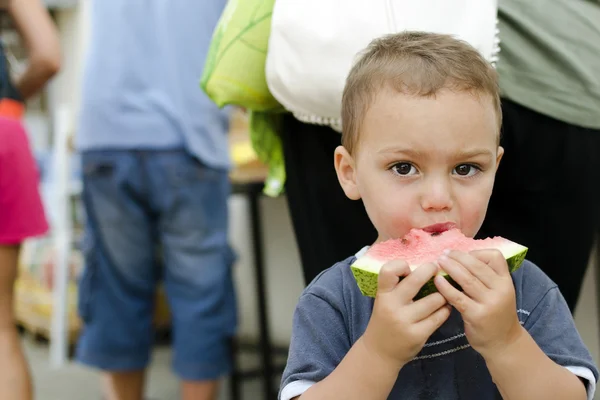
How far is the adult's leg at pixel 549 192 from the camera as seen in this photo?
1.46m

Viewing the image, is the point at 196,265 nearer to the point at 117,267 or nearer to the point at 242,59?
the point at 117,267

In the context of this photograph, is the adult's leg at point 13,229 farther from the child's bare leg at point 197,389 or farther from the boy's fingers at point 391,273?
the boy's fingers at point 391,273

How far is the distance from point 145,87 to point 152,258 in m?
0.65

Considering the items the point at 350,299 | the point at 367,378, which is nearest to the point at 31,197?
the point at 350,299

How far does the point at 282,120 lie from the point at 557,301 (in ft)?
2.49

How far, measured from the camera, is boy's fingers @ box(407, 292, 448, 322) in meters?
1.04

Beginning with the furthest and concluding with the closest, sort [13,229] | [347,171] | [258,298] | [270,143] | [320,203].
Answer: [258,298] < [13,229] < [270,143] < [320,203] < [347,171]

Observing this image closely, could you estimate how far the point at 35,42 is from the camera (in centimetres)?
244

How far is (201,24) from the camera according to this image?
99.1 inches

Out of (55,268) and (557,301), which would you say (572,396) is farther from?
(55,268)

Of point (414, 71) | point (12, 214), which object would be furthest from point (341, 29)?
point (12, 214)

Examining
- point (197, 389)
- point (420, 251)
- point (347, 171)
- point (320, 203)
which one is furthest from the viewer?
point (197, 389)

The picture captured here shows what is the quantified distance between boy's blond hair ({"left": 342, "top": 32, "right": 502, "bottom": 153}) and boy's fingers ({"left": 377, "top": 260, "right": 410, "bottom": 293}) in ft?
0.95

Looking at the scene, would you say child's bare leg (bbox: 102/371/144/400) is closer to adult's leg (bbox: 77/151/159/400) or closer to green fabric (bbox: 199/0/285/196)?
adult's leg (bbox: 77/151/159/400)
